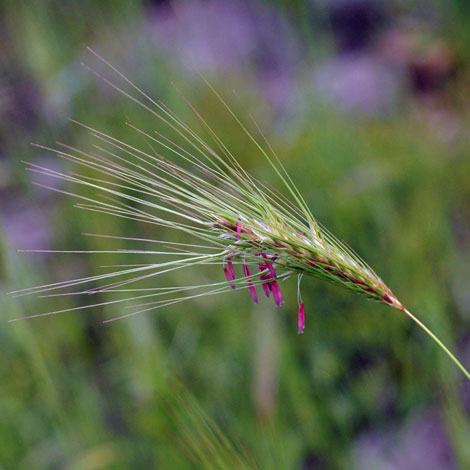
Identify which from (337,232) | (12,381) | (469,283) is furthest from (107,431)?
(469,283)

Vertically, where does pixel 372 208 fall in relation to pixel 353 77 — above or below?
below

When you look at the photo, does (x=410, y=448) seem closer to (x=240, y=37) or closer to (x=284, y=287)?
(x=284, y=287)

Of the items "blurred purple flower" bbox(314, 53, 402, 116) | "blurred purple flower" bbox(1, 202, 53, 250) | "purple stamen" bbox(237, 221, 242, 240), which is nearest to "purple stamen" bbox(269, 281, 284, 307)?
"purple stamen" bbox(237, 221, 242, 240)

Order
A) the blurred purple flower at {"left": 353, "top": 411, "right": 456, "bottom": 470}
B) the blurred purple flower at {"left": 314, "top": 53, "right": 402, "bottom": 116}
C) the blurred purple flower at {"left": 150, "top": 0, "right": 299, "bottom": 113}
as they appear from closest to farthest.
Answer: the blurred purple flower at {"left": 353, "top": 411, "right": 456, "bottom": 470}
the blurred purple flower at {"left": 314, "top": 53, "right": 402, "bottom": 116}
the blurred purple flower at {"left": 150, "top": 0, "right": 299, "bottom": 113}

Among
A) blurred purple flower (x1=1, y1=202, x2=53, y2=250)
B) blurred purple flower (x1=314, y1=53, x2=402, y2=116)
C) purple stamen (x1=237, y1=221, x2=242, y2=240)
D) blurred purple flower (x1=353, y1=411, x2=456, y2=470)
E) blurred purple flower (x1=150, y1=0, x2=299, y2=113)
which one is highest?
blurred purple flower (x1=150, y1=0, x2=299, y2=113)

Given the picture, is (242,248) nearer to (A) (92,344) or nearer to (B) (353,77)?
(A) (92,344)

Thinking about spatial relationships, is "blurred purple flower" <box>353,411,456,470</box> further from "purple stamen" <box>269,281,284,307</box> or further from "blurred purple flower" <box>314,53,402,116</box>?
"blurred purple flower" <box>314,53,402,116</box>

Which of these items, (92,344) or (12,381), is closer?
(12,381)

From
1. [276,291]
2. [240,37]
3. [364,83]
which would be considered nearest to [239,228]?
[276,291]
